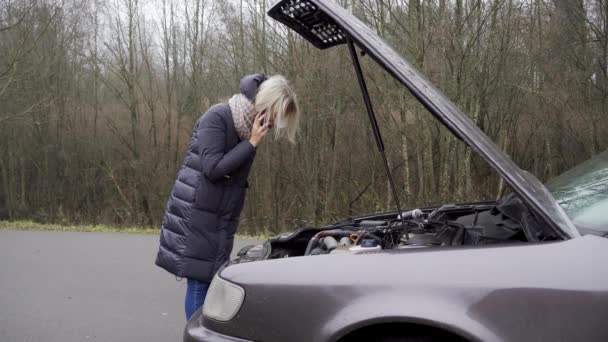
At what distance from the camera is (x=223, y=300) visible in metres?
2.10

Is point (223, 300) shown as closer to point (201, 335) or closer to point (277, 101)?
point (201, 335)

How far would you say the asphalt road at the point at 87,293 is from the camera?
4020mm

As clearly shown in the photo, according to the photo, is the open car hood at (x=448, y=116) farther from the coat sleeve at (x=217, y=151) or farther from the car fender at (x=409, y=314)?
the coat sleeve at (x=217, y=151)

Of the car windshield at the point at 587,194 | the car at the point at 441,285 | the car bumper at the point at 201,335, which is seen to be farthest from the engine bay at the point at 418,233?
the car bumper at the point at 201,335

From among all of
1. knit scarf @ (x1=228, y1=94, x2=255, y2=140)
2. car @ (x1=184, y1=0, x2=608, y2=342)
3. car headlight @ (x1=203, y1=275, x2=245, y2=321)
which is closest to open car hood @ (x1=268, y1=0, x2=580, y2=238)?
car @ (x1=184, y1=0, x2=608, y2=342)

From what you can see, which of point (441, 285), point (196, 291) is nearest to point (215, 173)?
point (196, 291)

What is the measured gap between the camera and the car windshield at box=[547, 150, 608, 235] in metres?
2.04

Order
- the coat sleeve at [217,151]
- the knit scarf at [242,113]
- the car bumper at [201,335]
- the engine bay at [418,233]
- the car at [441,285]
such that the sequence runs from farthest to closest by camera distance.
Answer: the knit scarf at [242,113] → the coat sleeve at [217,151] → the engine bay at [418,233] → the car bumper at [201,335] → the car at [441,285]

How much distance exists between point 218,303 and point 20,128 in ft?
66.7

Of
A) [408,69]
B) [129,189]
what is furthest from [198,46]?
[408,69]

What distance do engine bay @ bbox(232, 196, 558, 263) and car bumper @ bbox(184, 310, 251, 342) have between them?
0.40 metres

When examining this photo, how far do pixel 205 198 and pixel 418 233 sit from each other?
1172 millimetres

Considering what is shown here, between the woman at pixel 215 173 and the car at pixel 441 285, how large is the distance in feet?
1.81

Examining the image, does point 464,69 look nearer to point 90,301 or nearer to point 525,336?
point 90,301
